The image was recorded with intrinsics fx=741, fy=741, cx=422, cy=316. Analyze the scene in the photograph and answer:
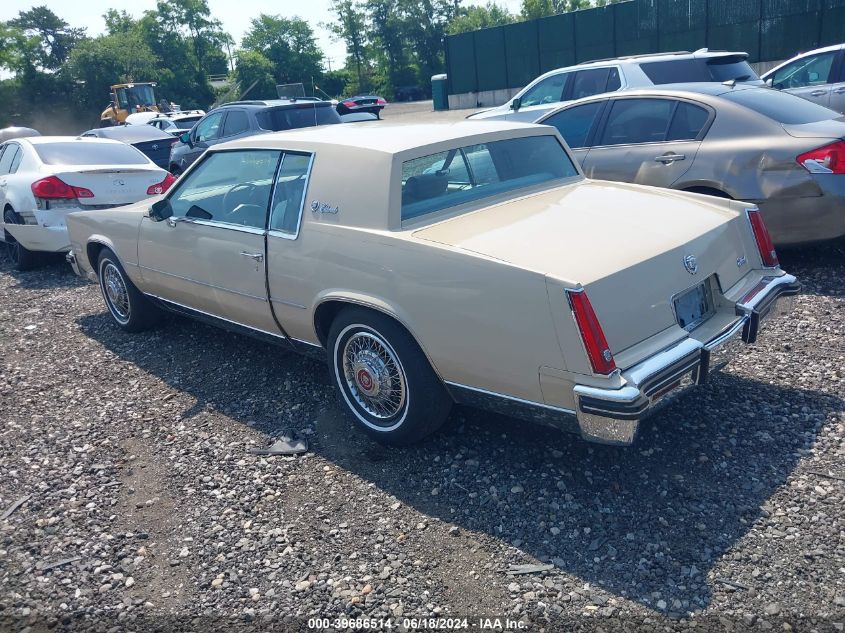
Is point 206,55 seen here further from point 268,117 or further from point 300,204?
point 300,204

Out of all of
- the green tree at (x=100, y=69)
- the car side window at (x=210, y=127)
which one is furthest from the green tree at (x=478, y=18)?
the car side window at (x=210, y=127)

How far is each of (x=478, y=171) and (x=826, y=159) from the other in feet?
10.1

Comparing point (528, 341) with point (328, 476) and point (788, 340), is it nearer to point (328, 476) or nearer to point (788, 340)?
point (328, 476)

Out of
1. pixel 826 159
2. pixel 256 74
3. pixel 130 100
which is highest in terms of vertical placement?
pixel 256 74

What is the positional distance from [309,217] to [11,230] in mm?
6273

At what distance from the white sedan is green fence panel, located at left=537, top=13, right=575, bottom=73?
24751 millimetres

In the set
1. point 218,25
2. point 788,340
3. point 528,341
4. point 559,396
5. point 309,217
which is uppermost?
point 218,25

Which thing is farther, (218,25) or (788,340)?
(218,25)

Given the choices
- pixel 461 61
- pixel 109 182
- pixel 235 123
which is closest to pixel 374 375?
pixel 109 182

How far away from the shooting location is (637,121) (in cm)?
675

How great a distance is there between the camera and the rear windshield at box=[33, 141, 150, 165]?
348 inches

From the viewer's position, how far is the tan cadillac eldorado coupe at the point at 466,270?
10.4ft

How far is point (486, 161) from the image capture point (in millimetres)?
4465

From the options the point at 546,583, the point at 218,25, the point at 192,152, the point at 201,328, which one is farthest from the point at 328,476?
the point at 218,25
